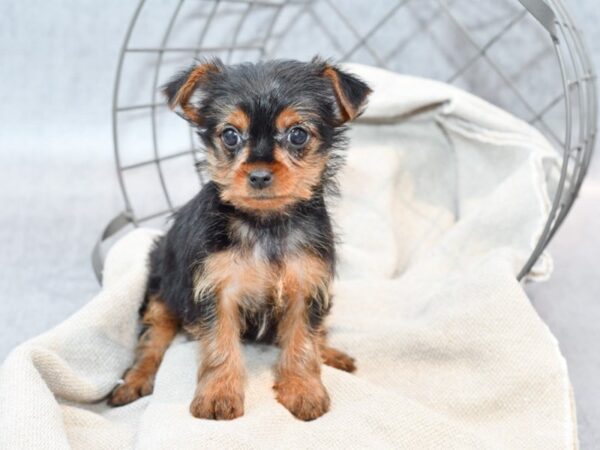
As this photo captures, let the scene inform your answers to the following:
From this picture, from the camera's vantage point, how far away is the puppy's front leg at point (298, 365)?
2971mm

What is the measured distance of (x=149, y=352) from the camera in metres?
3.50

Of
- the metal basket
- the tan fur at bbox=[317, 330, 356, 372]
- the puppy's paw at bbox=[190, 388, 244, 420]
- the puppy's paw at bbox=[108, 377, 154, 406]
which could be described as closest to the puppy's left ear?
the tan fur at bbox=[317, 330, 356, 372]

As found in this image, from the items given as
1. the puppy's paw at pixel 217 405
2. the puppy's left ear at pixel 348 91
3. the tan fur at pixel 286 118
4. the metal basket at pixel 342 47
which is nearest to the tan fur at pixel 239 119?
the tan fur at pixel 286 118

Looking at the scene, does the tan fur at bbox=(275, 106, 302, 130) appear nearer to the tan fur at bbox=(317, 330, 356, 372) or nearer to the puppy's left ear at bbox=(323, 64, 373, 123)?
the puppy's left ear at bbox=(323, 64, 373, 123)

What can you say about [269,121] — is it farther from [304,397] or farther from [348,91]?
[304,397]

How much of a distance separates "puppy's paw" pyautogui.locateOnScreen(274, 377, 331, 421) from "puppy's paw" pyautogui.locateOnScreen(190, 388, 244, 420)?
191 millimetres

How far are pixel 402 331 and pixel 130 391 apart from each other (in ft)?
4.11

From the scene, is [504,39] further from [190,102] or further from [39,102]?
[39,102]

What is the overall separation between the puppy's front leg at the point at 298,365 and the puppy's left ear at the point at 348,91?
77 centimetres

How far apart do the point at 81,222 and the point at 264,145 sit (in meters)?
2.76

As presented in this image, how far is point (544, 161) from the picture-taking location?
14.3 ft

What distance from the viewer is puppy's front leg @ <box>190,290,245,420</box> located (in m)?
2.88

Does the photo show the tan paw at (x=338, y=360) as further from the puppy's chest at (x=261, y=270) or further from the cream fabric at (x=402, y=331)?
the puppy's chest at (x=261, y=270)

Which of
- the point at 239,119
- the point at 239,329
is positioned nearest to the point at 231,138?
the point at 239,119
